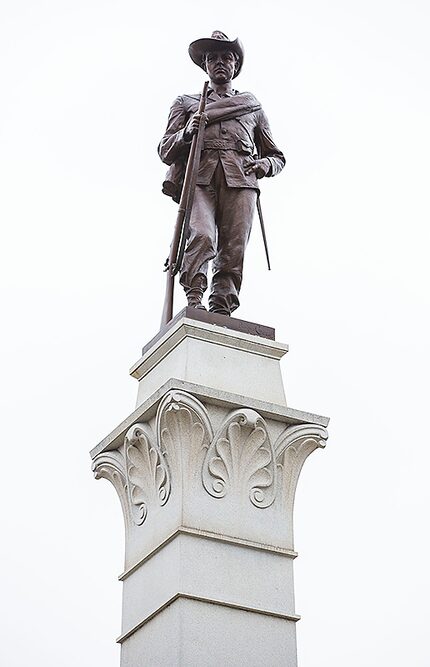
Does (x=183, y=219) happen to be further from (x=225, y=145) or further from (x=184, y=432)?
(x=184, y=432)

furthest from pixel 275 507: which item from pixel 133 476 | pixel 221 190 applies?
pixel 221 190

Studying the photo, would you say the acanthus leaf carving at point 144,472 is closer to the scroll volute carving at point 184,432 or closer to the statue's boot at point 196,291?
the scroll volute carving at point 184,432

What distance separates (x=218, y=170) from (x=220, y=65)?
1402 mm

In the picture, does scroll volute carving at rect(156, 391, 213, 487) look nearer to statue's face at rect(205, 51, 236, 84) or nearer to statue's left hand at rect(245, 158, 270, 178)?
statue's left hand at rect(245, 158, 270, 178)

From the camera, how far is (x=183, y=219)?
1380 centimetres

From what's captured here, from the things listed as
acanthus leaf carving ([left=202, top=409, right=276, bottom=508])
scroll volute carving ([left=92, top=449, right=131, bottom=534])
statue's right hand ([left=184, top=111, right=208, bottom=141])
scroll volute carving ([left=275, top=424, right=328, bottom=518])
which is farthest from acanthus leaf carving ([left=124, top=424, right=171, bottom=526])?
statue's right hand ([left=184, top=111, right=208, bottom=141])

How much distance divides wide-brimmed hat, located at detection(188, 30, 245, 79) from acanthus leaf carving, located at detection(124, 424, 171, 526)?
4647 mm

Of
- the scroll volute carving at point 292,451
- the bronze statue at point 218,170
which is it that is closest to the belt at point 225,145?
the bronze statue at point 218,170

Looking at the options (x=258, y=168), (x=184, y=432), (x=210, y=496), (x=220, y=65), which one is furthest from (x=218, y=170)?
(x=210, y=496)

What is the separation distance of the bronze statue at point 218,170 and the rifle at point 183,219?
1cm

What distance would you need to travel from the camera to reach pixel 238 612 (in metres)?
11.8

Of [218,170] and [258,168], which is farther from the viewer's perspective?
[258,168]

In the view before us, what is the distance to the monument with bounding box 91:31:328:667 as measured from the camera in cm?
1177

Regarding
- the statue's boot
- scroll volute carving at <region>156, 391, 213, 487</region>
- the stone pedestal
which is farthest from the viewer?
the statue's boot
